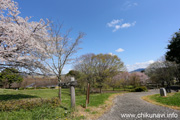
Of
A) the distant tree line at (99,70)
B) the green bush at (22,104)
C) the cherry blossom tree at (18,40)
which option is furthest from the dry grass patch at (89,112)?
the distant tree line at (99,70)

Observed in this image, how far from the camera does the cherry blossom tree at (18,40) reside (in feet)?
15.0

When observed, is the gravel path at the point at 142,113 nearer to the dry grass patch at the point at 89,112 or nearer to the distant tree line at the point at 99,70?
the dry grass patch at the point at 89,112

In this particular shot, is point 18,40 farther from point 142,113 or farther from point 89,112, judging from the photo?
point 142,113

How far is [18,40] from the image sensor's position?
4867 millimetres

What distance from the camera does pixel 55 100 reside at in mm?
5250

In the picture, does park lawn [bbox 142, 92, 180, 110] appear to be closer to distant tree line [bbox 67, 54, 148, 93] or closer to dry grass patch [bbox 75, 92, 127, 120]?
→ dry grass patch [bbox 75, 92, 127, 120]

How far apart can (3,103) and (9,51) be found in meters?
2.52

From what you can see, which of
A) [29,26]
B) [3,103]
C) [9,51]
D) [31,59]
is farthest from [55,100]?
[29,26]

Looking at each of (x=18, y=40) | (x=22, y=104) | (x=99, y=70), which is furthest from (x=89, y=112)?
(x=99, y=70)

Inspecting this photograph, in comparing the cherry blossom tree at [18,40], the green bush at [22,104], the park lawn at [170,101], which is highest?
the cherry blossom tree at [18,40]

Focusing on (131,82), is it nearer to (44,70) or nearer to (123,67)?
(123,67)

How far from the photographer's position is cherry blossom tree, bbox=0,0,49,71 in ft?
15.0

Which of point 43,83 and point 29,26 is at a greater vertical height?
point 29,26

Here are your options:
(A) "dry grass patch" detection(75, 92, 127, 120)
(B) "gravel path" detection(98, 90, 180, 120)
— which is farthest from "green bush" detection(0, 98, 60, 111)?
(B) "gravel path" detection(98, 90, 180, 120)
